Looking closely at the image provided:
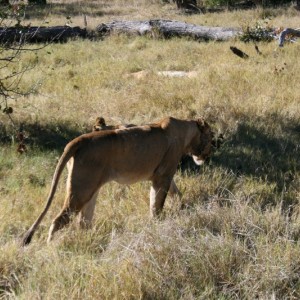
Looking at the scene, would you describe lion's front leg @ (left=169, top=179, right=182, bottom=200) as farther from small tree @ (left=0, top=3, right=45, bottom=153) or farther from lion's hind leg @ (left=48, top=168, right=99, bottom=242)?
small tree @ (left=0, top=3, right=45, bottom=153)

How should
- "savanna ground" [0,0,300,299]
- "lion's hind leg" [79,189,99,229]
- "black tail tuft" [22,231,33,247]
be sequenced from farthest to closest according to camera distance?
1. "lion's hind leg" [79,189,99,229]
2. "black tail tuft" [22,231,33,247]
3. "savanna ground" [0,0,300,299]

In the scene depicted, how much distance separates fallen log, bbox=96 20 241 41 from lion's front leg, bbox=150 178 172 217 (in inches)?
378

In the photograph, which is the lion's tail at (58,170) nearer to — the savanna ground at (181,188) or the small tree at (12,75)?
the savanna ground at (181,188)

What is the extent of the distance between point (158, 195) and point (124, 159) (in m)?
0.63

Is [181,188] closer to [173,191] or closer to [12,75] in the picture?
[173,191]

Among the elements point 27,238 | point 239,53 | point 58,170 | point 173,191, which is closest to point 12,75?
point 173,191

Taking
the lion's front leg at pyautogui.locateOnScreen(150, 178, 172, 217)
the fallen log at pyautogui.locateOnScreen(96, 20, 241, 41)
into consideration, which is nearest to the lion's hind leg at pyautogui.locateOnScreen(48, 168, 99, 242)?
the lion's front leg at pyautogui.locateOnScreen(150, 178, 172, 217)

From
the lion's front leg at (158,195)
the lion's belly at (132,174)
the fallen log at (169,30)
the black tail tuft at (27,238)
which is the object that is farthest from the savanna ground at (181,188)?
the fallen log at (169,30)

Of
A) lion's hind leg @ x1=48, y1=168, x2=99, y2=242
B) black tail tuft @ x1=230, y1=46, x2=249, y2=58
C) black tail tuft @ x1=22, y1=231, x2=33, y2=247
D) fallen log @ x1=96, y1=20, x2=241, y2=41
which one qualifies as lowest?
fallen log @ x1=96, y1=20, x2=241, y2=41

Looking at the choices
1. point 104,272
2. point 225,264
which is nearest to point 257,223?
point 225,264

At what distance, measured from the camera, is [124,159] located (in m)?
4.76

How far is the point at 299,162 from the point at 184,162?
138cm

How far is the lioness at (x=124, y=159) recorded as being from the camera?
436cm

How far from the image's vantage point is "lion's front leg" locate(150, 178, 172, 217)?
518cm
